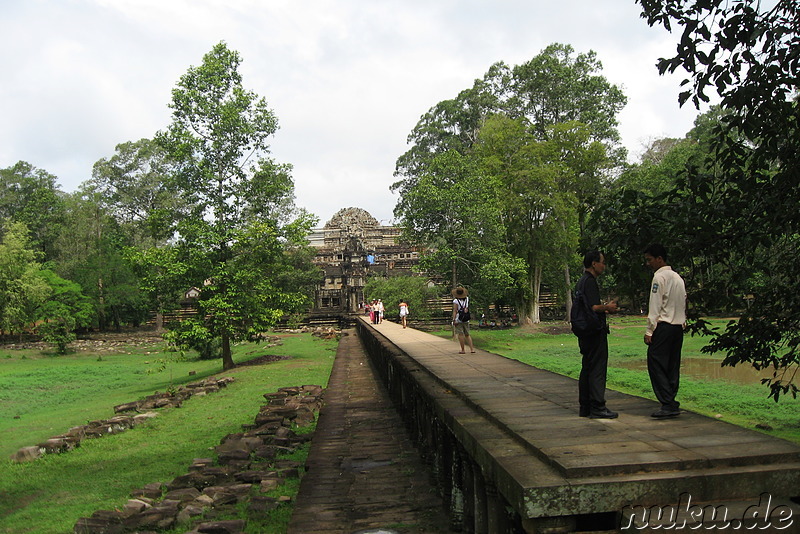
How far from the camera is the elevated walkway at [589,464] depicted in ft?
10.1

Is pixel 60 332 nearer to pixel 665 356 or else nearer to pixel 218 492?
pixel 218 492

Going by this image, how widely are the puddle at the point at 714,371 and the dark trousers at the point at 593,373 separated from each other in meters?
10.9

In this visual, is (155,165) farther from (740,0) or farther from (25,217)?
(740,0)

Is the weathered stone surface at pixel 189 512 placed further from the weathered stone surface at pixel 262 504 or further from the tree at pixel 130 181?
the tree at pixel 130 181

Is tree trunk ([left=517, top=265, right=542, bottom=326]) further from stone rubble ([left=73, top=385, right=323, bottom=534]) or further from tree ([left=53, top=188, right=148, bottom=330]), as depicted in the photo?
stone rubble ([left=73, top=385, right=323, bottom=534])

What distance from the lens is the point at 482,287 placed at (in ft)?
93.9

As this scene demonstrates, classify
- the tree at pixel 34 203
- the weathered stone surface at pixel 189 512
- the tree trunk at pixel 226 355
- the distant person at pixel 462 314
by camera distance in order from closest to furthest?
the weathered stone surface at pixel 189 512
the distant person at pixel 462 314
the tree trunk at pixel 226 355
the tree at pixel 34 203

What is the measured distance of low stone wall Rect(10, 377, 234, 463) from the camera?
10.1 m

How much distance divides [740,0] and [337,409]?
838 centimetres

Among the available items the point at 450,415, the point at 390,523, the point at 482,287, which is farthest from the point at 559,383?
the point at 482,287

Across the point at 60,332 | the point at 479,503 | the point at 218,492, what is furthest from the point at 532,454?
the point at 60,332

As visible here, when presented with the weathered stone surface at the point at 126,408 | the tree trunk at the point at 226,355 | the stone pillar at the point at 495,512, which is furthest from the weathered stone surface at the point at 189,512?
the tree trunk at the point at 226,355

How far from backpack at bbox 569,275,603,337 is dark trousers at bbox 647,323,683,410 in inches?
15.9

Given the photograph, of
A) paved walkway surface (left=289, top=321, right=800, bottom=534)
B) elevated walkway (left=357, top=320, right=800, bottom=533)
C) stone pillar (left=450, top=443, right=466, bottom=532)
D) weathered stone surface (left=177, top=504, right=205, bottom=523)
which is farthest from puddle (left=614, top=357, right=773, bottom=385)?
weathered stone surface (left=177, top=504, right=205, bottom=523)
